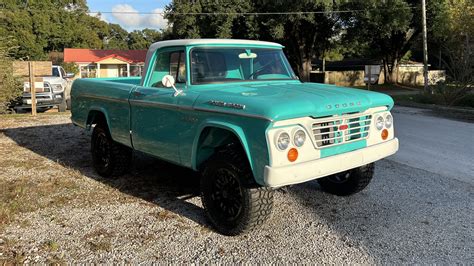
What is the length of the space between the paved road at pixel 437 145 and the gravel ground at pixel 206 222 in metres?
0.58

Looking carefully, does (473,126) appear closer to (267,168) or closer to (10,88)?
(267,168)

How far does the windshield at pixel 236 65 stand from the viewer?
4.61 meters

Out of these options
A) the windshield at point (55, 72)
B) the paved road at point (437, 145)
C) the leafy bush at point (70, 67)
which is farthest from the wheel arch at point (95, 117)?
the leafy bush at point (70, 67)

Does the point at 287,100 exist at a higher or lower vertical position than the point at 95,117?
higher

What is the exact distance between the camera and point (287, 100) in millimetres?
3598

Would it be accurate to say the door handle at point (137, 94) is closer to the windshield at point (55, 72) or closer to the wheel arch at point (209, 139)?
the wheel arch at point (209, 139)

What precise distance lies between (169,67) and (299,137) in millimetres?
2100

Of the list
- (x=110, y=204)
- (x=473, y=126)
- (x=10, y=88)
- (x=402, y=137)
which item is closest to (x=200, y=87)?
(x=110, y=204)

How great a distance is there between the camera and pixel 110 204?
4.89 m

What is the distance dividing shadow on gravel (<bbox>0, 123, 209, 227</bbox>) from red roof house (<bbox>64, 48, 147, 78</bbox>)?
3961 cm

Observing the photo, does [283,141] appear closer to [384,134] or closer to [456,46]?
[384,134]

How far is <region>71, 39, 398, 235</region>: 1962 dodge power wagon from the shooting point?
3508 millimetres

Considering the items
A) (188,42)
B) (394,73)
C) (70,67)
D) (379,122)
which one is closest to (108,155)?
(188,42)

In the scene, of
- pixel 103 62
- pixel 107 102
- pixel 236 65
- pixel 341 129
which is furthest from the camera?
pixel 103 62
